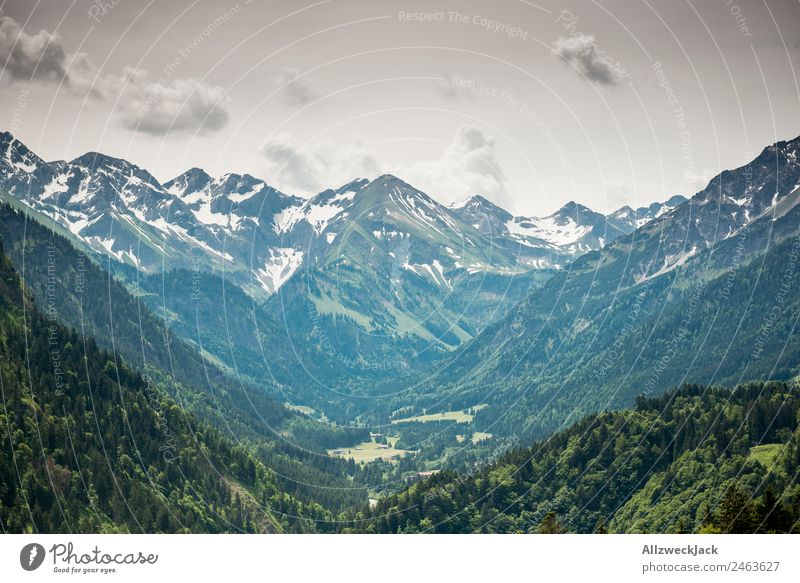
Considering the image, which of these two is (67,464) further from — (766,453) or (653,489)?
(766,453)

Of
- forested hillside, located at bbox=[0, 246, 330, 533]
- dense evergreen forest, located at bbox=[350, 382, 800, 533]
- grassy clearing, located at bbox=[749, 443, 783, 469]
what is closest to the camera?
forested hillside, located at bbox=[0, 246, 330, 533]

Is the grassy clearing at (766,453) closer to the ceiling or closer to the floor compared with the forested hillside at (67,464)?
closer to the floor

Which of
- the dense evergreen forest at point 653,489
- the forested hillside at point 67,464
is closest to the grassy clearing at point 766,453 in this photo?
the dense evergreen forest at point 653,489

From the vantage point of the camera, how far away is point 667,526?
157m

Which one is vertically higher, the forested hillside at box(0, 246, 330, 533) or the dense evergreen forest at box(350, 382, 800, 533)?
the forested hillside at box(0, 246, 330, 533)

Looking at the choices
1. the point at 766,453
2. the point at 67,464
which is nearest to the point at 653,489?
the point at 766,453

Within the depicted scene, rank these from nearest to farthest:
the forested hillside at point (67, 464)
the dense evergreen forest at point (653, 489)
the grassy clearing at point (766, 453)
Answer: the forested hillside at point (67, 464) → the dense evergreen forest at point (653, 489) → the grassy clearing at point (766, 453)

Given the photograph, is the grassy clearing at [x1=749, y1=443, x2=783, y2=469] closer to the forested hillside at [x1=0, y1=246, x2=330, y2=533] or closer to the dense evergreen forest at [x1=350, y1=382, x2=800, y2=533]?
the dense evergreen forest at [x1=350, y1=382, x2=800, y2=533]

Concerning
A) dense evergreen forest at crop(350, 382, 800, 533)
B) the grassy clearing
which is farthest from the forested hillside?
the grassy clearing

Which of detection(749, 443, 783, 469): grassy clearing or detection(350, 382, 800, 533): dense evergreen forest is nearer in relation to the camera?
detection(350, 382, 800, 533): dense evergreen forest

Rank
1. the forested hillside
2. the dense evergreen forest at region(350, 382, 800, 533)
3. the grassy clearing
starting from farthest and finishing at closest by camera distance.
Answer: the grassy clearing, the dense evergreen forest at region(350, 382, 800, 533), the forested hillside

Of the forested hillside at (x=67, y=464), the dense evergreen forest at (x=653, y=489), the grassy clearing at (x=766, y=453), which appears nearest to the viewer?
the forested hillside at (x=67, y=464)

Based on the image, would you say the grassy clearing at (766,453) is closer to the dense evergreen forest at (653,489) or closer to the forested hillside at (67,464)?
the dense evergreen forest at (653,489)

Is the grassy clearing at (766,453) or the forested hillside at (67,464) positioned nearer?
the forested hillside at (67,464)
